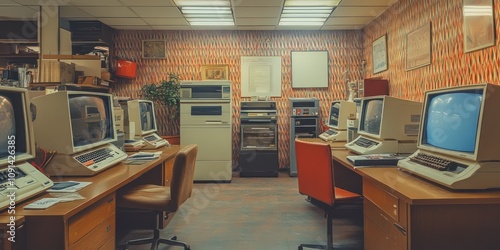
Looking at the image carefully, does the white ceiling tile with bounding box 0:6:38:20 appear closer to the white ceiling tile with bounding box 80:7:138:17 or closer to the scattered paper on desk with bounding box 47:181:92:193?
the white ceiling tile with bounding box 80:7:138:17

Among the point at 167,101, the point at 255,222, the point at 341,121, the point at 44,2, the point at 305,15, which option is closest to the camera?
the point at 255,222

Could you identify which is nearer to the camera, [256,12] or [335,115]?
[335,115]

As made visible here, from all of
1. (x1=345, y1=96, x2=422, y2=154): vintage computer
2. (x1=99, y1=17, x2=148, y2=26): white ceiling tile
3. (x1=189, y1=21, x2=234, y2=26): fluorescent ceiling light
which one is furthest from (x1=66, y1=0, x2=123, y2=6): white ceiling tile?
(x1=345, y1=96, x2=422, y2=154): vintage computer

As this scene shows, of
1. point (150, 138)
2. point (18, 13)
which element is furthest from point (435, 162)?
point (18, 13)

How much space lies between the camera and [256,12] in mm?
4965

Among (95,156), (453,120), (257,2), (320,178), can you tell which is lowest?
(320,178)

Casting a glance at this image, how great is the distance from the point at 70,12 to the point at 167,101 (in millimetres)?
2008

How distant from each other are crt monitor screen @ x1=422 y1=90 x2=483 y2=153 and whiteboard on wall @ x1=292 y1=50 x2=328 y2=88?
13.6ft

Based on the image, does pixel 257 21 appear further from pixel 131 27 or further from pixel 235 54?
pixel 131 27

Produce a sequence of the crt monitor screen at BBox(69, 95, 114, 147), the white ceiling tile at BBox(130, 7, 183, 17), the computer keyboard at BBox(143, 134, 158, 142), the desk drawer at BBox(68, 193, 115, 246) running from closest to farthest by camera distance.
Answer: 1. the desk drawer at BBox(68, 193, 115, 246)
2. the crt monitor screen at BBox(69, 95, 114, 147)
3. the computer keyboard at BBox(143, 134, 158, 142)
4. the white ceiling tile at BBox(130, 7, 183, 17)

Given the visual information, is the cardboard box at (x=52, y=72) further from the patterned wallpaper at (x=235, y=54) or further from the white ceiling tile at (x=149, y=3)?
the patterned wallpaper at (x=235, y=54)

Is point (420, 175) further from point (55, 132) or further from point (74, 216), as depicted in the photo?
point (55, 132)

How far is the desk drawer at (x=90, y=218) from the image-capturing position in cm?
139

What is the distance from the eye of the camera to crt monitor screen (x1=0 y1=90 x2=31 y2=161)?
1.50 m
